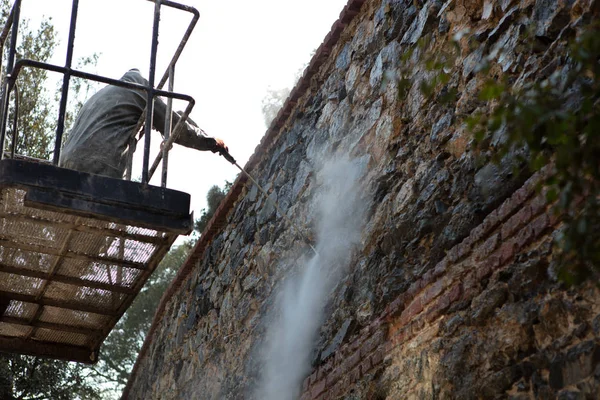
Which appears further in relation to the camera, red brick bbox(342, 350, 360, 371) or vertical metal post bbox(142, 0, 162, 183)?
vertical metal post bbox(142, 0, 162, 183)

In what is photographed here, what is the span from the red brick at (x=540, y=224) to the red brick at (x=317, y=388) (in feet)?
7.21

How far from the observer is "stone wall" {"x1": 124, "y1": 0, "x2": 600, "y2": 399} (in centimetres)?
391

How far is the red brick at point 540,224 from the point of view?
388 centimetres

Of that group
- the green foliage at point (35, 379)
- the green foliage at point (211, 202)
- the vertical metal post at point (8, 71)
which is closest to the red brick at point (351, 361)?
the vertical metal post at point (8, 71)

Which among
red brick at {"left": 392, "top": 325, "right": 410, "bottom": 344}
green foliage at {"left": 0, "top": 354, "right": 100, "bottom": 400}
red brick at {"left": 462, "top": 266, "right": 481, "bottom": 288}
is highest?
green foliage at {"left": 0, "top": 354, "right": 100, "bottom": 400}

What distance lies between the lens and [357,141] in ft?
20.8

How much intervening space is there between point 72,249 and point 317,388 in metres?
2.09

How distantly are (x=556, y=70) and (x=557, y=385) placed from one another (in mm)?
1420

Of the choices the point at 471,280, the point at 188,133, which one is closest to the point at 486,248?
the point at 471,280

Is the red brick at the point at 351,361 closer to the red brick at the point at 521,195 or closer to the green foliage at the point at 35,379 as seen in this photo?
the red brick at the point at 521,195

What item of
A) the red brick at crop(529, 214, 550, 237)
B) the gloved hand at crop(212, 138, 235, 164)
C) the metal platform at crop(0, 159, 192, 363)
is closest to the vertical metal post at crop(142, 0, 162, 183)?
the metal platform at crop(0, 159, 192, 363)

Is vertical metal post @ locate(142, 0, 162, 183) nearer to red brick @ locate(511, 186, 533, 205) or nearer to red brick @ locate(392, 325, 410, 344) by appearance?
red brick @ locate(392, 325, 410, 344)

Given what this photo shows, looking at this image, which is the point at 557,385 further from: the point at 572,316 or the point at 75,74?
the point at 75,74

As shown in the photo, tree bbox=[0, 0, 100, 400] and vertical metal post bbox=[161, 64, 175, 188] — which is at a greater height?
tree bbox=[0, 0, 100, 400]
